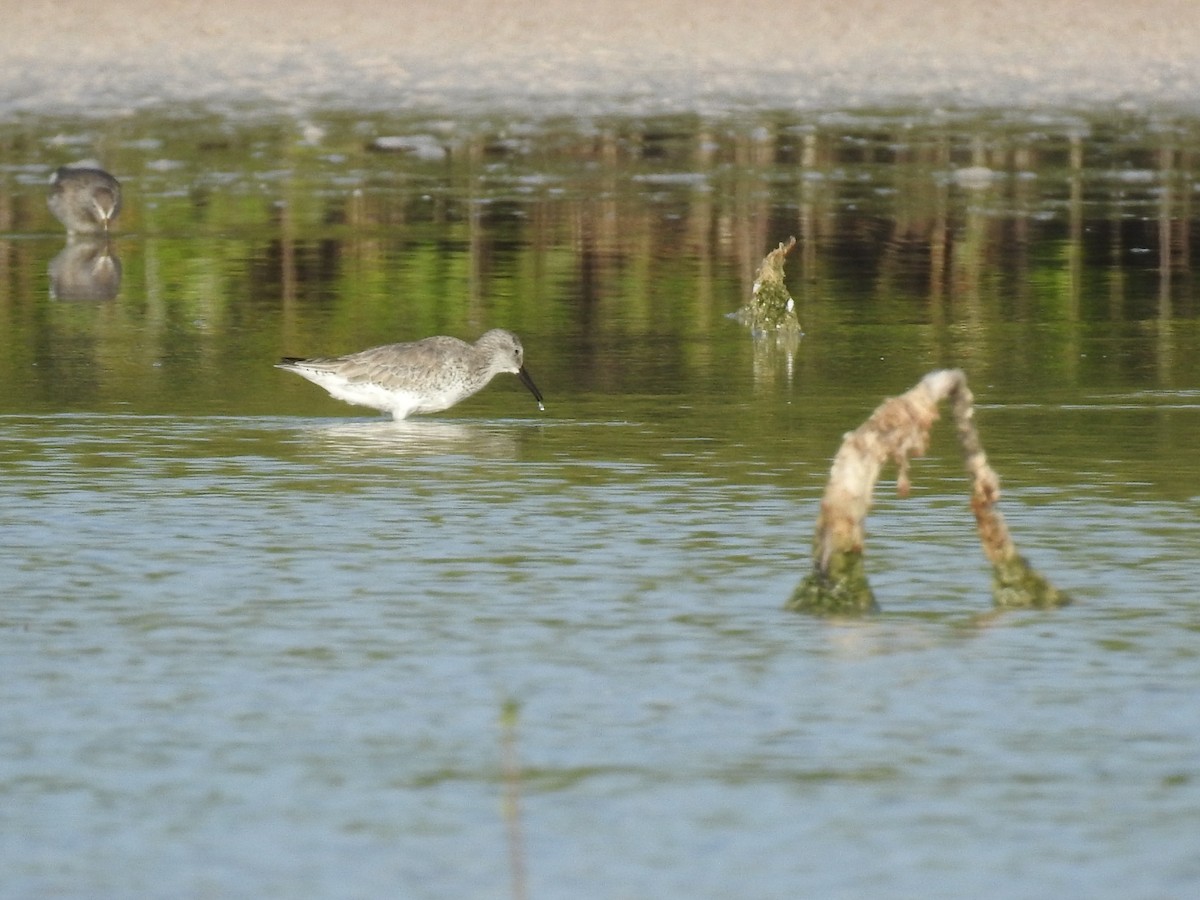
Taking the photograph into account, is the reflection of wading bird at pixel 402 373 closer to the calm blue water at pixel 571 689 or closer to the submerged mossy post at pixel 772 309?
the calm blue water at pixel 571 689

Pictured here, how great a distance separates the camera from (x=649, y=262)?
2445cm

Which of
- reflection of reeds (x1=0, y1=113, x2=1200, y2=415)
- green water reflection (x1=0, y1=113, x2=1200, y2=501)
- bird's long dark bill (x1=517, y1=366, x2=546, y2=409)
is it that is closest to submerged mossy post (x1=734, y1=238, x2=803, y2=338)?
green water reflection (x1=0, y1=113, x2=1200, y2=501)

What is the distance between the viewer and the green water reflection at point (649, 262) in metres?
17.4

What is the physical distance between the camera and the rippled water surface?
7.88m

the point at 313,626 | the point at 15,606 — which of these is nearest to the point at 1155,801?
the point at 313,626

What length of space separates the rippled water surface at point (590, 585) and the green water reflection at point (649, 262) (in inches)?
3.6

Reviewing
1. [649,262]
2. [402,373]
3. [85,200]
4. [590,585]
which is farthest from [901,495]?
[85,200]

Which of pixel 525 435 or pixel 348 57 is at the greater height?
pixel 348 57

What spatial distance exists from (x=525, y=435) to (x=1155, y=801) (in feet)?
26.0

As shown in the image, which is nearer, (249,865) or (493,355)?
(249,865)

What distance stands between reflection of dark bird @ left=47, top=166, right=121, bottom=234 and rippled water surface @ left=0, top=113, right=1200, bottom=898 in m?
1.00

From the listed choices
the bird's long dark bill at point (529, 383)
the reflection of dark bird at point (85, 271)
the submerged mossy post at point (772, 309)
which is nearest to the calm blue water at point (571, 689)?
the bird's long dark bill at point (529, 383)

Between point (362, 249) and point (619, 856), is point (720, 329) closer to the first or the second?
point (362, 249)

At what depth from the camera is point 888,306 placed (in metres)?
21.8
